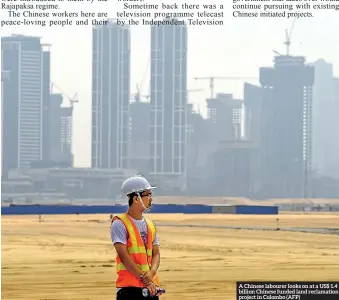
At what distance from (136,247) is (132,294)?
1.52 ft

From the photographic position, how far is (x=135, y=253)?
10461 millimetres

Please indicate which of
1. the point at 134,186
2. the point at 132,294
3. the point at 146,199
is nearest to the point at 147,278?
the point at 132,294

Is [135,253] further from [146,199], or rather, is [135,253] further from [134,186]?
[134,186]

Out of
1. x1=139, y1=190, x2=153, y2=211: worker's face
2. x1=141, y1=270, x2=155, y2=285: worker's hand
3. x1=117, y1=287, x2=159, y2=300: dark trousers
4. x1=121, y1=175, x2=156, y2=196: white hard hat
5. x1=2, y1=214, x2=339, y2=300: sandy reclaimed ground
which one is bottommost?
x1=2, y1=214, x2=339, y2=300: sandy reclaimed ground

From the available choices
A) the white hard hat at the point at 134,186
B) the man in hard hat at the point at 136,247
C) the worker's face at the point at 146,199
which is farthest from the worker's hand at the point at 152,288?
the white hard hat at the point at 134,186

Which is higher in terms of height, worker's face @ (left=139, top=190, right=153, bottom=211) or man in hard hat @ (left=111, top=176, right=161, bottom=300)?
worker's face @ (left=139, top=190, right=153, bottom=211)

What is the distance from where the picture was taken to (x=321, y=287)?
1519cm

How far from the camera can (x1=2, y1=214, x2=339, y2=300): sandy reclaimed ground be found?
23.5 meters

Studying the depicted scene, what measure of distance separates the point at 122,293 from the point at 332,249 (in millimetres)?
32150

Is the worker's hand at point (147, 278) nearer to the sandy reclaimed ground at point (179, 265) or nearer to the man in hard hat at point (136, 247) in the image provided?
the man in hard hat at point (136, 247)

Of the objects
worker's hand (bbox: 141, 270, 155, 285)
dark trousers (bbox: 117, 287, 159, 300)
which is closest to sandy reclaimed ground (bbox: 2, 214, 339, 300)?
dark trousers (bbox: 117, 287, 159, 300)

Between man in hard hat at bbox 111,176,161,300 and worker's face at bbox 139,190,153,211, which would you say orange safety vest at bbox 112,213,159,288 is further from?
worker's face at bbox 139,190,153,211

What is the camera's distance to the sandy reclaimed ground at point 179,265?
23484 millimetres

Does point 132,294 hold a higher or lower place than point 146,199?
lower
